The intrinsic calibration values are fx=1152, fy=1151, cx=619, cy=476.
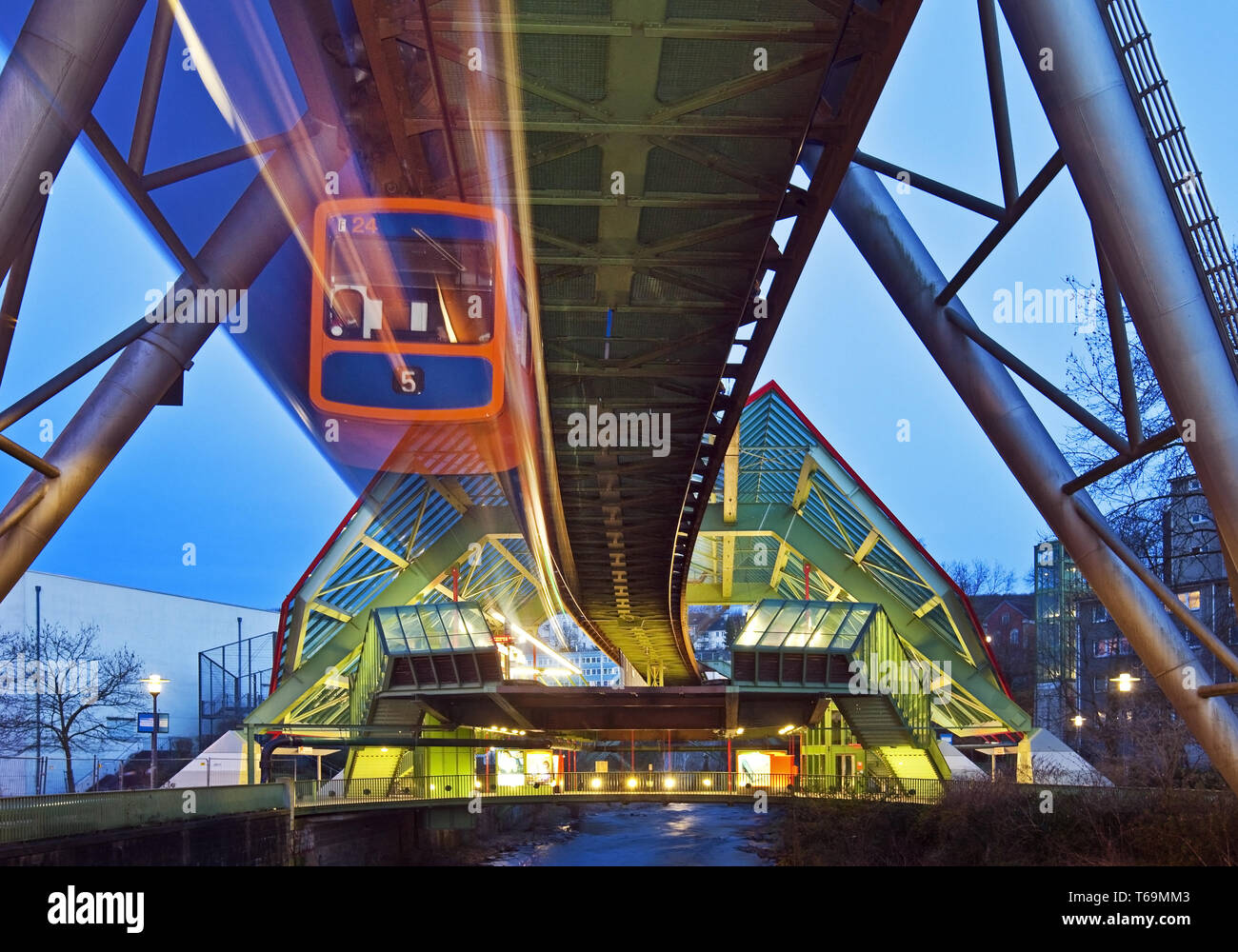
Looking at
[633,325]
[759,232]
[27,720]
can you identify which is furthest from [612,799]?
[759,232]

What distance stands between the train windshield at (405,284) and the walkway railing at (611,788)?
1957cm

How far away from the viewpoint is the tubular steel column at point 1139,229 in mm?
9070

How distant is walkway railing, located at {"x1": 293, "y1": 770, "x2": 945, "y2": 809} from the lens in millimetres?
30922

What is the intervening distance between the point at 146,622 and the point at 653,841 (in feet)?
96.1

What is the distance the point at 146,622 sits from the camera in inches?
2298

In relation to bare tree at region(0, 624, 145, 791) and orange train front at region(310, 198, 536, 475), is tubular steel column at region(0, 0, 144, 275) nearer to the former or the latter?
orange train front at region(310, 198, 536, 475)

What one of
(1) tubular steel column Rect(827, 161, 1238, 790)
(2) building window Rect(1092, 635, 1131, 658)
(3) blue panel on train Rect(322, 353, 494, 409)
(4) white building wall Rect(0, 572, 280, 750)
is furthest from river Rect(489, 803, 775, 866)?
(3) blue panel on train Rect(322, 353, 494, 409)

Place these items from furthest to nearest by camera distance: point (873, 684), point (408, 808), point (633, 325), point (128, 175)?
point (873, 684) → point (408, 808) → point (633, 325) → point (128, 175)

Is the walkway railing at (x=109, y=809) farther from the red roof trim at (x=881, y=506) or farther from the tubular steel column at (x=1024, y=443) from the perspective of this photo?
the red roof trim at (x=881, y=506)

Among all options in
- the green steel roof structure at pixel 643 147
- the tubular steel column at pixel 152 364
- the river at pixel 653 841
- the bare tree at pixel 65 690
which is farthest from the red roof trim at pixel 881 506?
the tubular steel column at pixel 152 364

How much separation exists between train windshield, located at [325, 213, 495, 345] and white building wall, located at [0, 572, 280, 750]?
1740 inches

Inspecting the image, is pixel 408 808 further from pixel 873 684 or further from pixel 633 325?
pixel 633 325

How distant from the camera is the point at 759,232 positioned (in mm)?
11492
